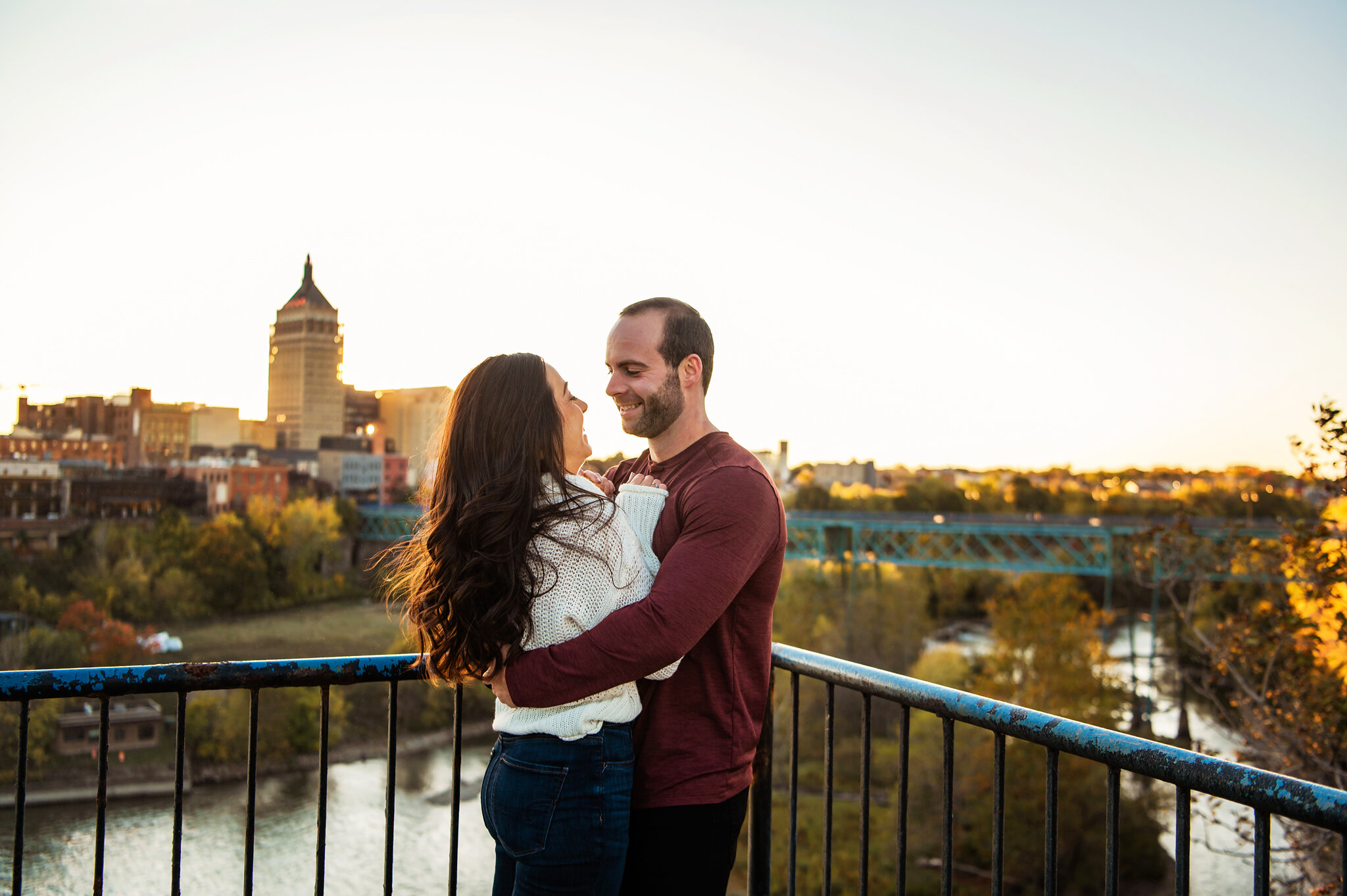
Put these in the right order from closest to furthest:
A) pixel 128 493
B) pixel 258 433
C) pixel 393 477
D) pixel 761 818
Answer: pixel 761 818 → pixel 128 493 → pixel 393 477 → pixel 258 433

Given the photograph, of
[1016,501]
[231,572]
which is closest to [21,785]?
[231,572]

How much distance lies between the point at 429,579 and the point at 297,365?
119m

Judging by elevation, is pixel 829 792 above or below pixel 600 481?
below

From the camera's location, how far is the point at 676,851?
2006mm

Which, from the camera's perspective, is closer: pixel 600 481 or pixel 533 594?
pixel 533 594

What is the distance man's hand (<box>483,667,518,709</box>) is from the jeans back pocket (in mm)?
118

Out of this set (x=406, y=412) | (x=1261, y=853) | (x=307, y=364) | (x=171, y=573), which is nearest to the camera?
(x=1261, y=853)

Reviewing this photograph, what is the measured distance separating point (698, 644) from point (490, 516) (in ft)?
1.95

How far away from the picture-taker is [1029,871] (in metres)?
19.8

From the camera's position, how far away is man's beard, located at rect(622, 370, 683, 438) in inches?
90.1

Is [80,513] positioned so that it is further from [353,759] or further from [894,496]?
[894,496]

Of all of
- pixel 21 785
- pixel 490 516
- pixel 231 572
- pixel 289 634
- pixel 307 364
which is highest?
pixel 307 364

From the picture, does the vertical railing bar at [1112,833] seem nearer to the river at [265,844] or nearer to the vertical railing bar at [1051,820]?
the vertical railing bar at [1051,820]

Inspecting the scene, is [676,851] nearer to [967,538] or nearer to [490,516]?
[490,516]
